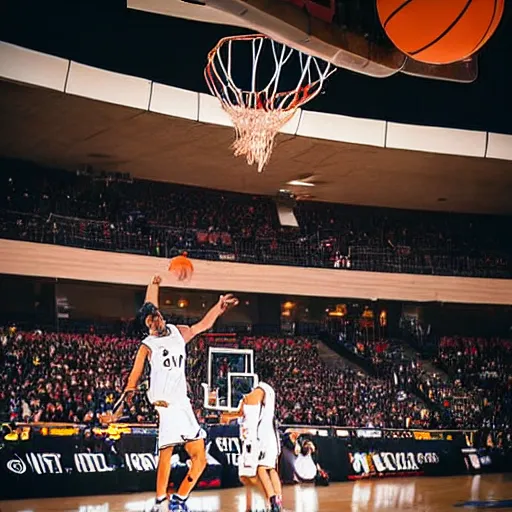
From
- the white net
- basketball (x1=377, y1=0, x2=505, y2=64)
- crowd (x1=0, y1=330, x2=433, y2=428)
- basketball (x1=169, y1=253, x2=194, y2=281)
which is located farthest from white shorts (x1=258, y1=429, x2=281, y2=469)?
basketball (x1=377, y1=0, x2=505, y2=64)

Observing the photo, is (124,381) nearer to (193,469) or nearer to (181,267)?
(181,267)

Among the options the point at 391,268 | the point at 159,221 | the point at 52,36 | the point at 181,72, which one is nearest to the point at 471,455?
the point at 391,268

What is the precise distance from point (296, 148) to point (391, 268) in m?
4.70

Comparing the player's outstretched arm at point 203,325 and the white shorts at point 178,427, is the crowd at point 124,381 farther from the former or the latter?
the white shorts at point 178,427

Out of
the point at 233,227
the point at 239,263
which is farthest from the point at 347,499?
A: the point at 233,227

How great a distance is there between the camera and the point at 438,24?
5.76 meters

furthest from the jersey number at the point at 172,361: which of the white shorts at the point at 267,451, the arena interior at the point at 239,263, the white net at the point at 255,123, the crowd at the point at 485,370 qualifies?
the crowd at the point at 485,370

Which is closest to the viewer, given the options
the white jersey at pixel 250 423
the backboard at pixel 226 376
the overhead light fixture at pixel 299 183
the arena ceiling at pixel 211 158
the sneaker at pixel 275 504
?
the sneaker at pixel 275 504

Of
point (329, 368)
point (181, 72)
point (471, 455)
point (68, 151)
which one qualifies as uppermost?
point (181, 72)

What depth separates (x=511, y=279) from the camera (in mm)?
21000

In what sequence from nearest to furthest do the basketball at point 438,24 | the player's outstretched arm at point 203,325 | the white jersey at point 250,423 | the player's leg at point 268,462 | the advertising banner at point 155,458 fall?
the basketball at point 438,24
the player's leg at point 268,462
the white jersey at point 250,423
the player's outstretched arm at point 203,325
the advertising banner at point 155,458

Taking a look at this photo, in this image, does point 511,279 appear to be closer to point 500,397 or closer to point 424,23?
point 500,397

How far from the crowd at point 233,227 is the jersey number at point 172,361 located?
4.67 m

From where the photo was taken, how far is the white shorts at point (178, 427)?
1219 centimetres
